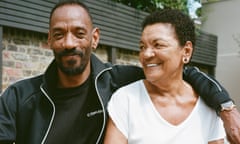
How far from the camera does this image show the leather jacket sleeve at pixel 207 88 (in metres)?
1.86

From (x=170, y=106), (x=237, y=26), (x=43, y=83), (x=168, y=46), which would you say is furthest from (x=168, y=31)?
(x=237, y=26)

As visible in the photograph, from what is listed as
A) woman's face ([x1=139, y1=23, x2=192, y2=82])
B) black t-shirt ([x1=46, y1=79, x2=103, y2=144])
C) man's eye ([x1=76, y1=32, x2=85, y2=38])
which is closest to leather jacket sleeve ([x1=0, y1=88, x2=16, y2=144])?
black t-shirt ([x1=46, y1=79, x2=103, y2=144])

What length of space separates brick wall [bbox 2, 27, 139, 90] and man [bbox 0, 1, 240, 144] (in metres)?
2.53

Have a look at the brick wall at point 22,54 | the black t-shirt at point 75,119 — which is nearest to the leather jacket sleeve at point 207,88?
the black t-shirt at point 75,119

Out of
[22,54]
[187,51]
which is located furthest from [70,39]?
[22,54]

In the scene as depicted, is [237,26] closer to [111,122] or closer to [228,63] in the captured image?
[228,63]

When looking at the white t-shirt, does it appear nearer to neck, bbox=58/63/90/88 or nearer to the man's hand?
the man's hand

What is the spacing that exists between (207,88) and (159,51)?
1.04 feet

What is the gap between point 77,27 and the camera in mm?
1939

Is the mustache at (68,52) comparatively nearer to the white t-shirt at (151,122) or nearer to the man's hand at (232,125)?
the white t-shirt at (151,122)

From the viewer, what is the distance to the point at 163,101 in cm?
193

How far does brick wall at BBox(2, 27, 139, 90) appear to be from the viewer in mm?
4438

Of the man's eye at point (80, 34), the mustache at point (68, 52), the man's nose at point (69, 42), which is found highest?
the man's eye at point (80, 34)

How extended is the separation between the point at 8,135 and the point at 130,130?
55 cm
